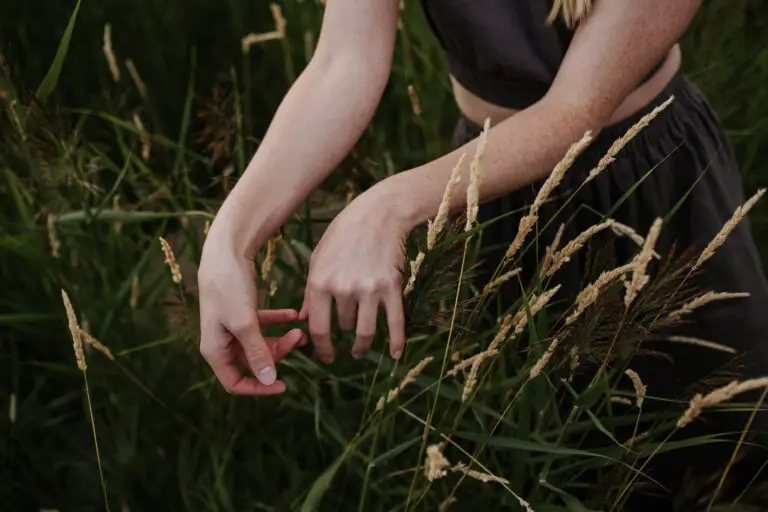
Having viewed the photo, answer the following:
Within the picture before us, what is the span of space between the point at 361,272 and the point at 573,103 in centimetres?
26

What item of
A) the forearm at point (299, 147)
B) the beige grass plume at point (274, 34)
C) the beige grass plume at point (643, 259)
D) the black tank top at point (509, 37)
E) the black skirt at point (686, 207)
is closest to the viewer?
the beige grass plume at point (643, 259)

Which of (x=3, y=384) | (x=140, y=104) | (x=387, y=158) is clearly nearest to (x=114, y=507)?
(x=3, y=384)

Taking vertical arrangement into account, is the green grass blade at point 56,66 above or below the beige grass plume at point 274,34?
above

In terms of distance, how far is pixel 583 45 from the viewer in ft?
2.61

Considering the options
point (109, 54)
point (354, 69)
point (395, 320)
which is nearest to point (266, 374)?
point (395, 320)

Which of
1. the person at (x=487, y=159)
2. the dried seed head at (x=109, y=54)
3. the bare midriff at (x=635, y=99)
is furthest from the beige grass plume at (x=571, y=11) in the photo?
the dried seed head at (x=109, y=54)

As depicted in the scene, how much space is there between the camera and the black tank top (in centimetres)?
102

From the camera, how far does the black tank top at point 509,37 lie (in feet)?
3.35

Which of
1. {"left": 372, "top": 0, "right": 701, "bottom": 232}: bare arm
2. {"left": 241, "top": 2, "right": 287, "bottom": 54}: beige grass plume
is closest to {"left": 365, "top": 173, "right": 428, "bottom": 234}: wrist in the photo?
{"left": 372, "top": 0, "right": 701, "bottom": 232}: bare arm

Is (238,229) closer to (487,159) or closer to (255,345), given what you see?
(255,345)

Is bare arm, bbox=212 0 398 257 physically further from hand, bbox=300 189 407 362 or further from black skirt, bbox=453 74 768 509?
black skirt, bbox=453 74 768 509

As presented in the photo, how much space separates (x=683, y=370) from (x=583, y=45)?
0.63 metres

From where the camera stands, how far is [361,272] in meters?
0.74

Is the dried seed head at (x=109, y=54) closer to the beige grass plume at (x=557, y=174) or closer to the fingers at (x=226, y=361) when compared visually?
the fingers at (x=226, y=361)
